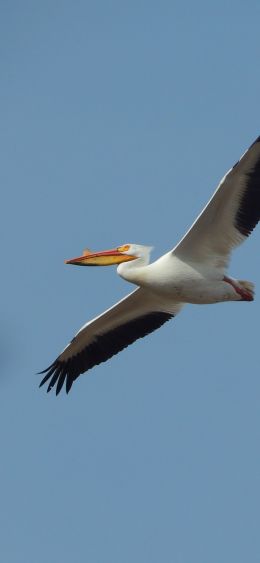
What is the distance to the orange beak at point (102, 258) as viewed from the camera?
15258mm

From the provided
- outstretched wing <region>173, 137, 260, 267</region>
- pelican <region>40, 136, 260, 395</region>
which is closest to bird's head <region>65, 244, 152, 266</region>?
pelican <region>40, 136, 260, 395</region>

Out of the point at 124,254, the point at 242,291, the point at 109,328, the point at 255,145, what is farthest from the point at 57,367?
the point at 255,145

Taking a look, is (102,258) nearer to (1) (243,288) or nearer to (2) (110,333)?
(2) (110,333)

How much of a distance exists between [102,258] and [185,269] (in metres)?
1.44

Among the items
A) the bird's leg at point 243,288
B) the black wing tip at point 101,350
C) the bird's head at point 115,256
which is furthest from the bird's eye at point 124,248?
the bird's leg at point 243,288

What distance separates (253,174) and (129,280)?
1981mm

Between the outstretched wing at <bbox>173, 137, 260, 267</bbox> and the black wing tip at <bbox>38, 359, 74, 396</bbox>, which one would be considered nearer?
the outstretched wing at <bbox>173, 137, 260, 267</bbox>

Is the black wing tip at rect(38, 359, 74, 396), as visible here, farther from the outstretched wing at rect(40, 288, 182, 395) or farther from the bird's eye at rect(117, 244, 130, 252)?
the bird's eye at rect(117, 244, 130, 252)

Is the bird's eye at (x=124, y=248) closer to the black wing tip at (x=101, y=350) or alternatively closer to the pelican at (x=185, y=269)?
the pelican at (x=185, y=269)

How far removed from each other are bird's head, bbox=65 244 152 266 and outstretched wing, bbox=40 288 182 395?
43 cm

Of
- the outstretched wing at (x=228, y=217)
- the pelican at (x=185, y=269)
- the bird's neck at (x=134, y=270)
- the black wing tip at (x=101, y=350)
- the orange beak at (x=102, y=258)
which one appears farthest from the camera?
the black wing tip at (x=101, y=350)

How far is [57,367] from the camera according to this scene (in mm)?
16203

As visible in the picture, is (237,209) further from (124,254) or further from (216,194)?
(124,254)

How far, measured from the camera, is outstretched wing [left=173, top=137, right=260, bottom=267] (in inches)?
543
